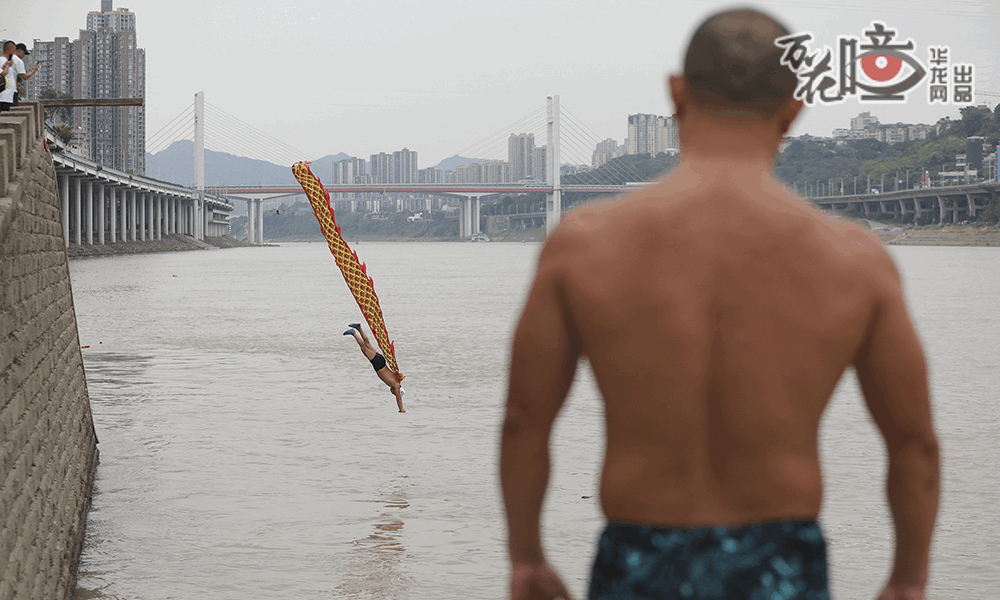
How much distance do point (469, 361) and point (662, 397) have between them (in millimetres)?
17589

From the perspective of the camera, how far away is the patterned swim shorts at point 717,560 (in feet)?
5.81

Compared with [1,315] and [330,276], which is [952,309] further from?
[330,276]

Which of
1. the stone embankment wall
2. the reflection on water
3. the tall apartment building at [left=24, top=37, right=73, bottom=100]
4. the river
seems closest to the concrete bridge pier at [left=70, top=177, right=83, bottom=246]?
the river

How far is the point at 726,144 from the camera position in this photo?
182 centimetres

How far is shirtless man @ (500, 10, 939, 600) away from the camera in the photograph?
1.72 metres

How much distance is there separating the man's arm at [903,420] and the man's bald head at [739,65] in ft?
1.15

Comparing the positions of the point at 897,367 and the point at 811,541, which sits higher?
the point at 897,367

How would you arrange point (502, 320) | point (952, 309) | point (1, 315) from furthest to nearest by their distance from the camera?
point (952, 309), point (502, 320), point (1, 315)

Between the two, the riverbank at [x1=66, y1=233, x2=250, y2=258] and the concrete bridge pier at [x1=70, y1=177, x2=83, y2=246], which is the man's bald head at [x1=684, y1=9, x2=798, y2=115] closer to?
the riverbank at [x1=66, y1=233, x2=250, y2=258]

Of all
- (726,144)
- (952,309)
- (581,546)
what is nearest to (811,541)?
(726,144)

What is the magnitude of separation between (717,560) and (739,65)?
32.6 inches

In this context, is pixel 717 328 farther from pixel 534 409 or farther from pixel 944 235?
pixel 944 235

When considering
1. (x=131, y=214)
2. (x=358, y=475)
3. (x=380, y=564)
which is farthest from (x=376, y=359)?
(x=131, y=214)

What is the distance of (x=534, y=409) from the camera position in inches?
72.2
